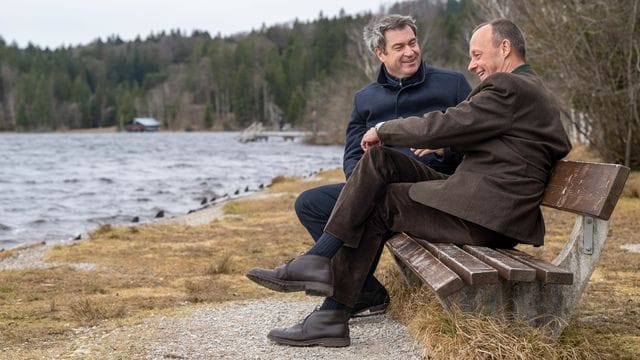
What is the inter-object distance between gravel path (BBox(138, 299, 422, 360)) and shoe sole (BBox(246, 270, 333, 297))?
1.39ft

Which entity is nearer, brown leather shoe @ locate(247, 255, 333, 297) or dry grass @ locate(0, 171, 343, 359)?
brown leather shoe @ locate(247, 255, 333, 297)

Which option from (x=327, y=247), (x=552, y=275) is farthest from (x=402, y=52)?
(x=552, y=275)

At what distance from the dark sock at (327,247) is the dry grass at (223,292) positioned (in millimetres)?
682

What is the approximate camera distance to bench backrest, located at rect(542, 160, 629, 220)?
160 inches

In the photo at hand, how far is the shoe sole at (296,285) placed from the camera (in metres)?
4.72

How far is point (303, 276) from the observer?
474 cm

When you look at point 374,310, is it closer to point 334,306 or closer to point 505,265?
point 334,306

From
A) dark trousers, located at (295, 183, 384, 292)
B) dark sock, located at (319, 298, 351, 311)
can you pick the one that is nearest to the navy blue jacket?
dark trousers, located at (295, 183, 384, 292)

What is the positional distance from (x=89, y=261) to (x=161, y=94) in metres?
141

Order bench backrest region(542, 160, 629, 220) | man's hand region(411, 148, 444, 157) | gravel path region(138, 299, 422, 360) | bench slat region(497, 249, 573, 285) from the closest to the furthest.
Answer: bench slat region(497, 249, 573, 285) → bench backrest region(542, 160, 629, 220) → gravel path region(138, 299, 422, 360) → man's hand region(411, 148, 444, 157)

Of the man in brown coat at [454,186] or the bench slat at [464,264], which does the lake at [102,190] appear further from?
the bench slat at [464,264]

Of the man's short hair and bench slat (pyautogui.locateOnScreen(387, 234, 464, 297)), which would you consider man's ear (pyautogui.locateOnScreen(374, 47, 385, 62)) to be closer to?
the man's short hair

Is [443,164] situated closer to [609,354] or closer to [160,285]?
[609,354]

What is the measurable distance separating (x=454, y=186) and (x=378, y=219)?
1.96 feet
